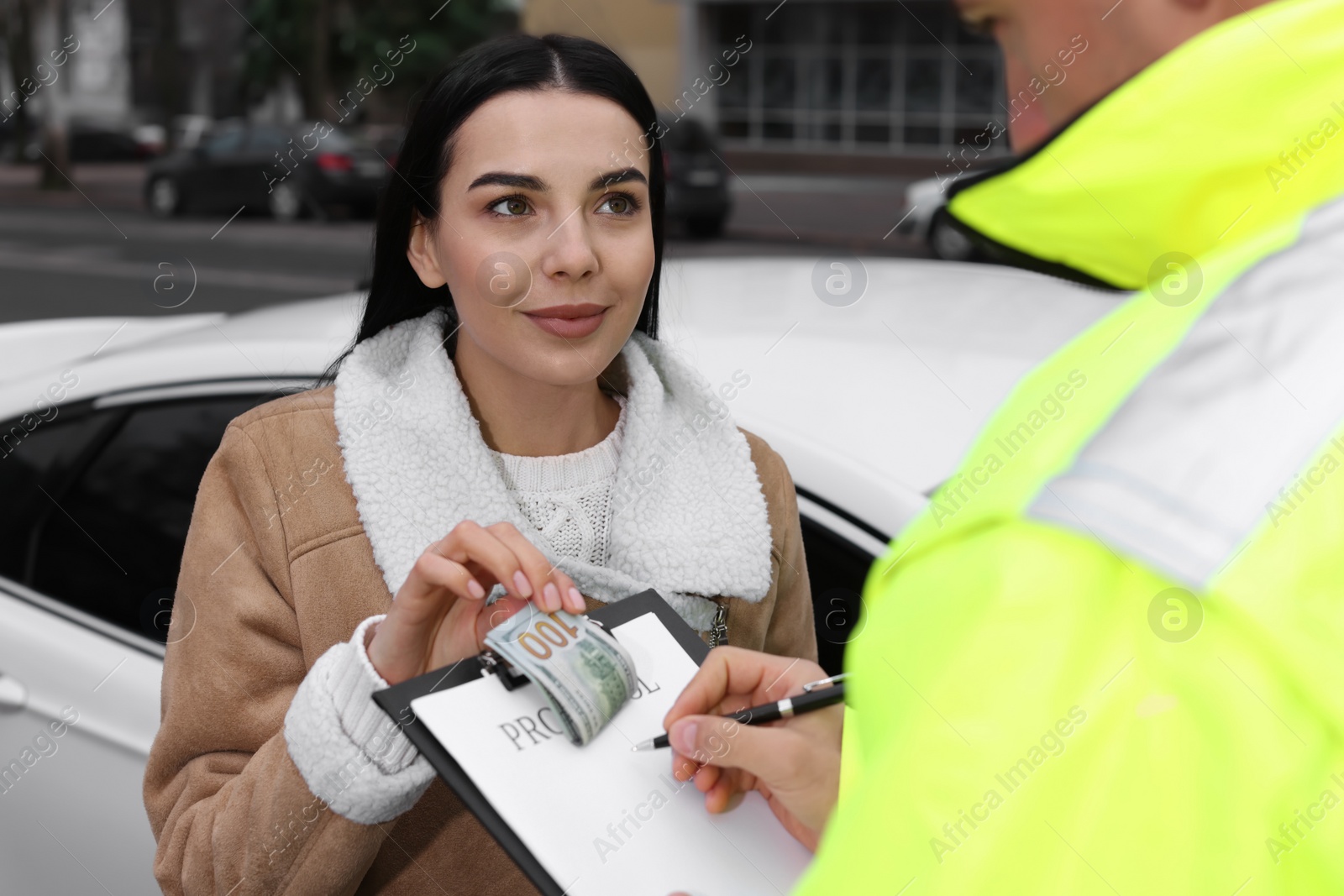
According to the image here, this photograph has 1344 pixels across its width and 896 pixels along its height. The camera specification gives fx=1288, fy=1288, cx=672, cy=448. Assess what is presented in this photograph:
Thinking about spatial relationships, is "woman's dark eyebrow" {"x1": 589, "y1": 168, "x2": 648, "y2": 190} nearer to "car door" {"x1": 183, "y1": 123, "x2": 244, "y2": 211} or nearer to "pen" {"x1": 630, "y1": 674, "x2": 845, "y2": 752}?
"pen" {"x1": 630, "y1": 674, "x2": 845, "y2": 752}

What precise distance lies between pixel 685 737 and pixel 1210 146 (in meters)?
0.68

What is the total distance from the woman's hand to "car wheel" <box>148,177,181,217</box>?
19049 mm

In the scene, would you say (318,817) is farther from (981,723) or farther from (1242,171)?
(1242,171)

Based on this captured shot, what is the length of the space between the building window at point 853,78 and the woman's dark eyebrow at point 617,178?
24873 mm

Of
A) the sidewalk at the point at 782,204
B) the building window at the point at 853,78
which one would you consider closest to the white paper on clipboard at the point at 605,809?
the sidewalk at the point at 782,204

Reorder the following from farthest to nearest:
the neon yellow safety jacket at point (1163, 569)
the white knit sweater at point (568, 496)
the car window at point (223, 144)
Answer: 1. the car window at point (223, 144)
2. the white knit sweater at point (568, 496)
3. the neon yellow safety jacket at point (1163, 569)

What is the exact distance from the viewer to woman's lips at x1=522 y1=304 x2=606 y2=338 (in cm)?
164

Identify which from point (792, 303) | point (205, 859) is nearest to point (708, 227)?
point (792, 303)

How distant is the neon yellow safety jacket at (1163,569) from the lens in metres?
0.52

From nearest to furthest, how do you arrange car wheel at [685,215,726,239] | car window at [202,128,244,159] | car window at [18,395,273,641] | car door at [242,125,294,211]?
car window at [18,395,273,641]
car wheel at [685,215,726,239]
car door at [242,125,294,211]
car window at [202,128,244,159]

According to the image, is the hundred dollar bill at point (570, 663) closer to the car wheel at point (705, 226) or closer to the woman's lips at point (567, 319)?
the woman's lips at point (567, 319)

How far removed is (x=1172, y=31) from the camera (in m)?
0.58

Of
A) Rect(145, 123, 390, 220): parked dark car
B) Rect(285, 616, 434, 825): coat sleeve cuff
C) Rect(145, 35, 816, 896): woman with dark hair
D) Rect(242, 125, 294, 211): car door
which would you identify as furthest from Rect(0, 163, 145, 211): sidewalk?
Rect(285, 616, 434, 825): coat sleeve cuff

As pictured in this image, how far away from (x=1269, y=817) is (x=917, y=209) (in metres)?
13.7
